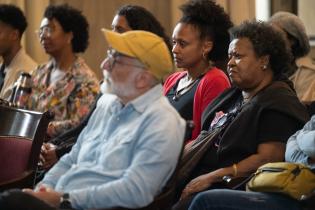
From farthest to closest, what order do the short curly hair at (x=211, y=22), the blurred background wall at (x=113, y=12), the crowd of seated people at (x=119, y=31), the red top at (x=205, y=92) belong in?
the blurred background wall at (x=113, y=12) < the crowd of seated people at (x=119, y=31) < the short curly hair at (x=211, y=22) < the red top at (x=205, y=92)

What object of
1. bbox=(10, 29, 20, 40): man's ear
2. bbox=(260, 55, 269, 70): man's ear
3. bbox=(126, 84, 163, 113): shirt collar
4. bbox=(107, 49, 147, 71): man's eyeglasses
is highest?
bbox=(107, 49, 147, 71): man's eyeglasses

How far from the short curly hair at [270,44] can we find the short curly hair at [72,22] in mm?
1332

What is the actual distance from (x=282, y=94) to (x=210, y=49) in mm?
624

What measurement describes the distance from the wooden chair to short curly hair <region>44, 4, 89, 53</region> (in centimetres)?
90

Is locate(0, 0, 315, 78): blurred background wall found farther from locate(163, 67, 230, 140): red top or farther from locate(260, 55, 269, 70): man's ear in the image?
locate(260, 55, 269, 70): man's ear

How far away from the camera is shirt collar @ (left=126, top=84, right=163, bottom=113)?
2.46 m

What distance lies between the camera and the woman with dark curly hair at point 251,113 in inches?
115

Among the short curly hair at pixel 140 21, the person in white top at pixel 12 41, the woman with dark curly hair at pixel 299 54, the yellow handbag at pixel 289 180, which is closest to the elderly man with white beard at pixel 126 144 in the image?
the yellow handbag at pixel 289 180

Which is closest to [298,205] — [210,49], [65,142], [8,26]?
[210,49]

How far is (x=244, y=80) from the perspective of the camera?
306 centimetres

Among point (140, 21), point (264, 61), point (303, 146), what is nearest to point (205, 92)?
point (264, 61)

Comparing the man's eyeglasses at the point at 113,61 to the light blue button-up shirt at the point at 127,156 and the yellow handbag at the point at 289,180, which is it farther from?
the yellow handbag at the point at 289,180

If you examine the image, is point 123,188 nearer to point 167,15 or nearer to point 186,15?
point 186,15

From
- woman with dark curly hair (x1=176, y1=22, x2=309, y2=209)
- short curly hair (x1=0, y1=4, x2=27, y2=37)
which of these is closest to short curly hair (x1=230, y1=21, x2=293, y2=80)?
woman with dark curly hair (x1=176, y1=22, x2=309, y2=209)
